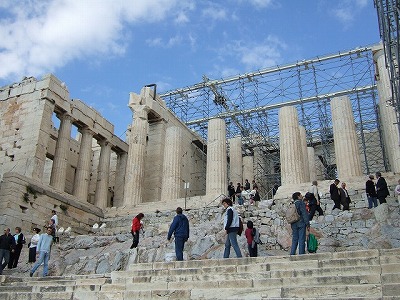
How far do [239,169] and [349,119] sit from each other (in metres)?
7.93

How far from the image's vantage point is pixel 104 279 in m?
9.68

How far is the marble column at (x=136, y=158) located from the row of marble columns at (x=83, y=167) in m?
2.00

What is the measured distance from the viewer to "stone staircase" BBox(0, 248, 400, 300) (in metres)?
6.98

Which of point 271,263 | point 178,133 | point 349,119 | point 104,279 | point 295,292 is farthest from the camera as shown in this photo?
point 178,133

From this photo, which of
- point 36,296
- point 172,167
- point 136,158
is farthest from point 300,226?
point 136,158

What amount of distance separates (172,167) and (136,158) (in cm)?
213

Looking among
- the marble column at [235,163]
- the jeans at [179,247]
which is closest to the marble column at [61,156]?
the marble column at [235,163]

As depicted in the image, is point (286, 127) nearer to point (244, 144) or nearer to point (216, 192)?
point (216, 192)

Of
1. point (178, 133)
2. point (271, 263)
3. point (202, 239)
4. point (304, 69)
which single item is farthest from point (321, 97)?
point (271, 263)

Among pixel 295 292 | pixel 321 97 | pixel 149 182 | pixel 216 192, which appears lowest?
pixel 295 292

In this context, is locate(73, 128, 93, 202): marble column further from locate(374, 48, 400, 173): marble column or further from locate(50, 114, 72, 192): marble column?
locate(374, 48, 400, 173): marble column

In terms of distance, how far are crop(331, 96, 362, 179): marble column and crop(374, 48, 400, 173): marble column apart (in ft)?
4.86

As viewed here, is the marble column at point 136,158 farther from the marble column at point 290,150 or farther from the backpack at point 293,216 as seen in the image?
the backpack at point 293,216

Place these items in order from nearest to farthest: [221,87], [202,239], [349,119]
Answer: [202,239] < [349,119] < [221,87]
